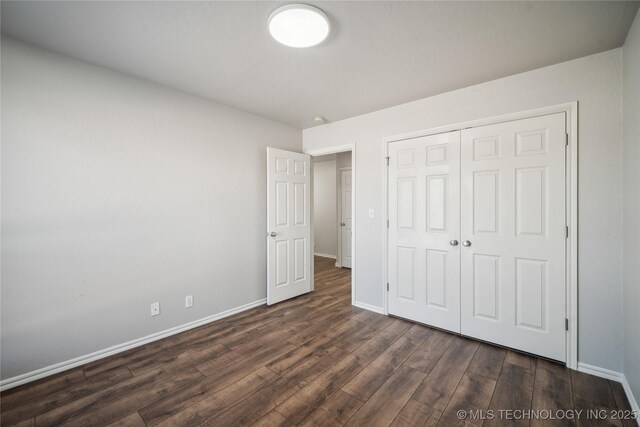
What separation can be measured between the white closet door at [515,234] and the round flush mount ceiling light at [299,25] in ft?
5.60

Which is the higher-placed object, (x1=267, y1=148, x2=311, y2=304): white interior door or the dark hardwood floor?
(x1=267, y1=148, x2=311, y2=304): white interior door

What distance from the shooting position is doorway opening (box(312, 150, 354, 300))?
516 cm

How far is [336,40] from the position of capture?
187 centimetres

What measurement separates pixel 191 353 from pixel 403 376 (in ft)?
5.84

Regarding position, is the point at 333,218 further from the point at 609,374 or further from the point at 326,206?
the point at 609,374

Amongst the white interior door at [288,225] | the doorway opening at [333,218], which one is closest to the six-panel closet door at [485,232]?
the white interior door at [288,225]

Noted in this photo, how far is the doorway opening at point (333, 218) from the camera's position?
5.16 m

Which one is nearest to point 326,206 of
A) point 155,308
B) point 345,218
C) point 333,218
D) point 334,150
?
point 333,218

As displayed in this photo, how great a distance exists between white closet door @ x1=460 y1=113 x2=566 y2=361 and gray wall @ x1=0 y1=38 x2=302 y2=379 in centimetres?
251

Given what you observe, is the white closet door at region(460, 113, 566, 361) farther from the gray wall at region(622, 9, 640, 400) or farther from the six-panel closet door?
the gray wall at region(622, 9, 640, 400)

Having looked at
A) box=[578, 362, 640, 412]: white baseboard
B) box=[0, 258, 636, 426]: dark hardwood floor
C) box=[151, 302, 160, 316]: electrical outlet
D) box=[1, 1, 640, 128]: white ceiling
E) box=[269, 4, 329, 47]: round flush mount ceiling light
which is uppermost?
box=[1, 1, 640, 128]: white ceiling

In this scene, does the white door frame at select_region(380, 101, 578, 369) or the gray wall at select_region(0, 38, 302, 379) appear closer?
the gray wall at select_region(0, 38, 302, 379)

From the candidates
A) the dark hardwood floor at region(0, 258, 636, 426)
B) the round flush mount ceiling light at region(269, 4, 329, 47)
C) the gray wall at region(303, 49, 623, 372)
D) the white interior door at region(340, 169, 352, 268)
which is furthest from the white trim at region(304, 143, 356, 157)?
the dark hardwood floor at region(0, 258, 636, 426)

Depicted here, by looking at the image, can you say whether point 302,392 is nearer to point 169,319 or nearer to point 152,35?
point 169,319
